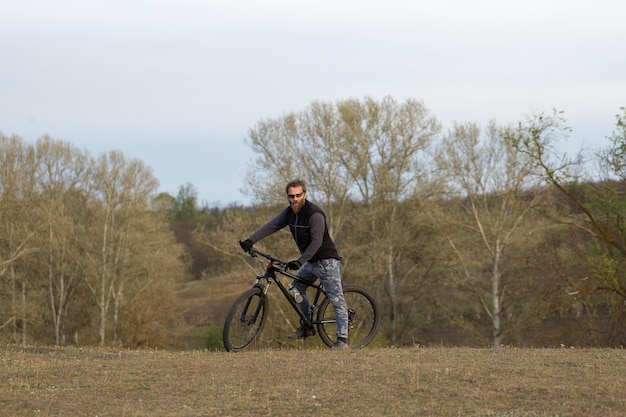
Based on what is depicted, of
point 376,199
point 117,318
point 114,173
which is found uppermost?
point 114,173

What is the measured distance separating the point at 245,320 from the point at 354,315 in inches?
70.4

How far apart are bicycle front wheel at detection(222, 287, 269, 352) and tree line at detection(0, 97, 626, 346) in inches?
1021

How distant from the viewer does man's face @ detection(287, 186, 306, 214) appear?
37.1 ft

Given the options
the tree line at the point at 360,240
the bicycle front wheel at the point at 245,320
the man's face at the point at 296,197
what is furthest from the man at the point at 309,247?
the tree line at the point at 360,240

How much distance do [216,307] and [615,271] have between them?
3751cm

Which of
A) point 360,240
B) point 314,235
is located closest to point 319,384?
point 314,235

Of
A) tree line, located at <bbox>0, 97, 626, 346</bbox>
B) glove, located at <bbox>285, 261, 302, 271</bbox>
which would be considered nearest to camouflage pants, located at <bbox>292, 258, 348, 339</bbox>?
glove, located at <bbox>285, 261, 302, 271</bbox>

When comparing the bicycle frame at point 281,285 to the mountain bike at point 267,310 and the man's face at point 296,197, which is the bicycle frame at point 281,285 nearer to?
the mountain bike at point 267,310

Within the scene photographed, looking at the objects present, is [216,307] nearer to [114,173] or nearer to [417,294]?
[114,173]

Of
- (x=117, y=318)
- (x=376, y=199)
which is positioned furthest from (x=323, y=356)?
(x=117, y=318)

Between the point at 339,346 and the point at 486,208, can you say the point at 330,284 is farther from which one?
the point at 486,208

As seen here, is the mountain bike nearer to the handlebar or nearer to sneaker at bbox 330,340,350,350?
the handlebar

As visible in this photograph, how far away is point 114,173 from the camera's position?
189ft

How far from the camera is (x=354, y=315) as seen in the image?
12430 millimetres
